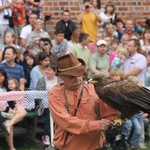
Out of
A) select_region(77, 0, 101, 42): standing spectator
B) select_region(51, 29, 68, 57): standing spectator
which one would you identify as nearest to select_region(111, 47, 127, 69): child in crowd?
select_region(51, 29, 68, 57): standing spectator

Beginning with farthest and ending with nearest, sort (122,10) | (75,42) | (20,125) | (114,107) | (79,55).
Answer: (122,10) → (75,42) → (79,55) → (20,125) → (114,107)

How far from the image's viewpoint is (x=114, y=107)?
5938mm

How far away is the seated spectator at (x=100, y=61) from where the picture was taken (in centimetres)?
1188

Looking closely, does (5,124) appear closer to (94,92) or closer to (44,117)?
(44,117)

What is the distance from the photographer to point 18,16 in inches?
559

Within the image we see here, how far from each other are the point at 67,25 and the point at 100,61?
283 centimetres

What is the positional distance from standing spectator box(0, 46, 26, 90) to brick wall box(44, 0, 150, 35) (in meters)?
4.61

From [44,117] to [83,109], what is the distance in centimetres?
460

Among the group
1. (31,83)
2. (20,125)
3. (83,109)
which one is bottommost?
(20,125)

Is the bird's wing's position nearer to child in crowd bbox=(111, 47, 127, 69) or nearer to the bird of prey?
the bird of prey

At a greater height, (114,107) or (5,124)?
(114,107)

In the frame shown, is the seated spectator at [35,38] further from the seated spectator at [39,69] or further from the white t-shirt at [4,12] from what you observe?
the seated spectator at [39,69]

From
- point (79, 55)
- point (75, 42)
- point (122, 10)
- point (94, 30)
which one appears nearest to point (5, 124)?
point (79, 55)

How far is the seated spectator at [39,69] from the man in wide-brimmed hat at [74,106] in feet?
15.9
